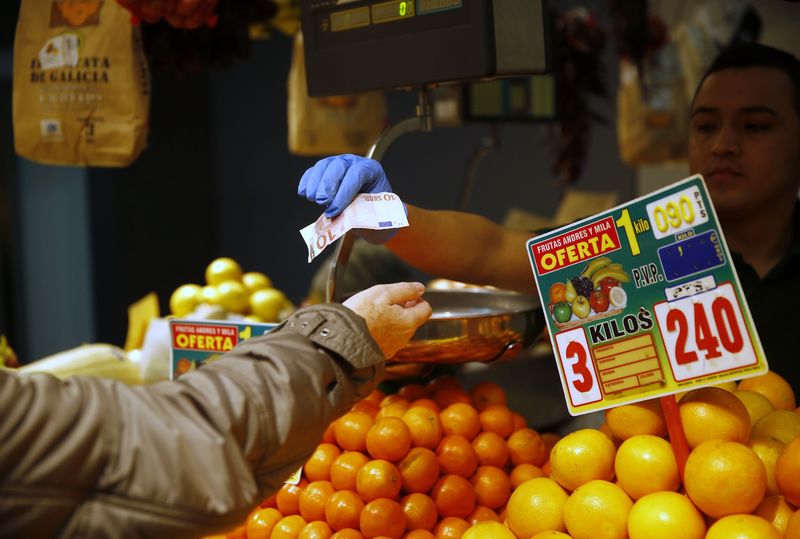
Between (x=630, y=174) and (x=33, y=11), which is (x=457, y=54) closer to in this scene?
→ (x=33, y=11)

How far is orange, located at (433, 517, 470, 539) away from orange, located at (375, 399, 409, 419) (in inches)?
10.0

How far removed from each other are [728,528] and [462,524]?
486 millimetres

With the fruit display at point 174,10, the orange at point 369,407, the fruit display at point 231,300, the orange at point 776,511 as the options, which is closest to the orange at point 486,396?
the orange at point 369,407

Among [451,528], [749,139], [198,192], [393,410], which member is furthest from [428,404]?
[198,192]

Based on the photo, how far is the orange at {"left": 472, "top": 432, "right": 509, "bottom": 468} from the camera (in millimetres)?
1604

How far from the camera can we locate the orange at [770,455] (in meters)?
1.25

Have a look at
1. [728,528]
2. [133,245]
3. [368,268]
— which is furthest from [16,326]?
[728,528]

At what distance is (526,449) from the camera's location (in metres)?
1.63

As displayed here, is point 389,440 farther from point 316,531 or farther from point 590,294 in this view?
point 590,294

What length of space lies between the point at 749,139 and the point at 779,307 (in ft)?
1.41

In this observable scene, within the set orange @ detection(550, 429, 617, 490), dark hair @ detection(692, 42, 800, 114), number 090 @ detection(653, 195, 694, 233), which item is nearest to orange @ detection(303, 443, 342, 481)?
orange @ detection(550, 429, 617, 490)

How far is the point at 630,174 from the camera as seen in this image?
17.9 ft

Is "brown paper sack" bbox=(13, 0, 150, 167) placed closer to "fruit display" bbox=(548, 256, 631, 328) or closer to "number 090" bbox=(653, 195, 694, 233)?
"fruit display" bbox=(548, 256, 631, 328)

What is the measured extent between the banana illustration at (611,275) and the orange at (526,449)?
51cm
